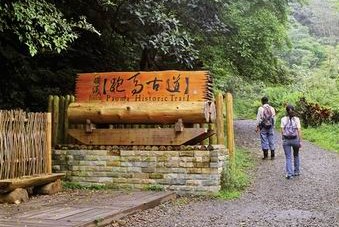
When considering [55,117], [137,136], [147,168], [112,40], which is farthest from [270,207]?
[112,40]

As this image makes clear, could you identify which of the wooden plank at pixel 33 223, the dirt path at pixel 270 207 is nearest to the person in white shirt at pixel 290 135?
the dirt path at pixel 270 207

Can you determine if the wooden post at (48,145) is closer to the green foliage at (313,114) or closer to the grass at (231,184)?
the grass at (231,184)

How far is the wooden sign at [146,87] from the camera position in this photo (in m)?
9.58

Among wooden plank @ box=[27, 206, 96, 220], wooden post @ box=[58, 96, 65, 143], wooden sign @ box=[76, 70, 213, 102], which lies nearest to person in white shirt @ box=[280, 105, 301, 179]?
wooden sign @ box=[76, 70, 213, 102]

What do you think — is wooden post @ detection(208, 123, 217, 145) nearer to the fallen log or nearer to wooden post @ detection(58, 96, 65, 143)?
the fallen log

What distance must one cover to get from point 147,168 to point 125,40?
209 inches

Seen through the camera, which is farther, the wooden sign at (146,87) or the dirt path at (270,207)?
the wooden sign at (146,87)

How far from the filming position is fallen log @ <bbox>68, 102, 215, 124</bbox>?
30.9 ft

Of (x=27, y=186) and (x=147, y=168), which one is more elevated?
(x=147, y=168)

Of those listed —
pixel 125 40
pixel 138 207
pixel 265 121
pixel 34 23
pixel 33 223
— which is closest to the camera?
pixel 33 223

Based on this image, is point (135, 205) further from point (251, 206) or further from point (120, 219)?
point (251, 206)

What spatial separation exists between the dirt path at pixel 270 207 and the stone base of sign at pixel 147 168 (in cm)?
59

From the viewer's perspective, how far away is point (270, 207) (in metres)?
8.35

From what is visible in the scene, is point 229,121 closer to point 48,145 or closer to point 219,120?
point 219,120
